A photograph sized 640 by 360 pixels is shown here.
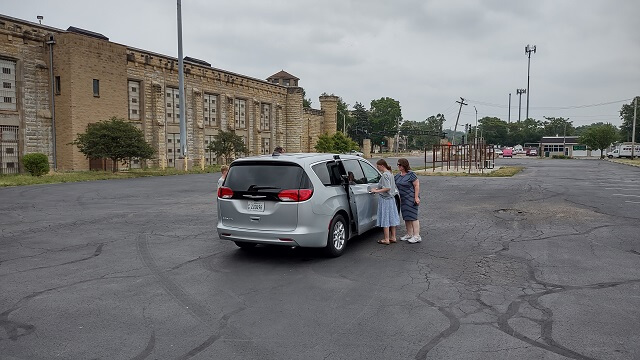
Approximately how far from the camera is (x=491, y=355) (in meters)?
3.97

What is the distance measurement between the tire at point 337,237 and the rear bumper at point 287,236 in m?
0.15

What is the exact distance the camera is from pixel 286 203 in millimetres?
6898

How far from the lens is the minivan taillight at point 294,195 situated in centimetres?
690

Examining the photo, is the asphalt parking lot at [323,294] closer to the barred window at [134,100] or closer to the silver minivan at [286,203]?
the silver minivan at [286,203]

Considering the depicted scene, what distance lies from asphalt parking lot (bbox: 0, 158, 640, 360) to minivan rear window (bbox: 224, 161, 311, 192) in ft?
3.94

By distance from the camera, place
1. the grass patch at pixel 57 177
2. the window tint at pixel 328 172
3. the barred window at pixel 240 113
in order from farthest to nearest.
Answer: the barred window at pixel 240 113 < the grass patch at pixel 57 177 < the window tint at pixel 328 172

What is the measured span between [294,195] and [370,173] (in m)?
2.74

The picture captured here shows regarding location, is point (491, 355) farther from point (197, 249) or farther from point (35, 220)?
point (35, 220)

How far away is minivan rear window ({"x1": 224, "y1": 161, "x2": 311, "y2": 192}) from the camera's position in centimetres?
704

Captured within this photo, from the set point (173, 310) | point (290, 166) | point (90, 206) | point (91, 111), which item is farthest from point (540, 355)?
point (91, 111)

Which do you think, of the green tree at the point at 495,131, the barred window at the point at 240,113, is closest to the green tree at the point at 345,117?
the green tree at the point at 495,131

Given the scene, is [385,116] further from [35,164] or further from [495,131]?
[35,164]

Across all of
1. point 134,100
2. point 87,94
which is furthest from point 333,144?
point 87,94

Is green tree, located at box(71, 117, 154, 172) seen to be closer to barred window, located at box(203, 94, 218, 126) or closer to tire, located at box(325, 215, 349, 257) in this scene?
barred window, located at box(203, 94, 218, 126)
